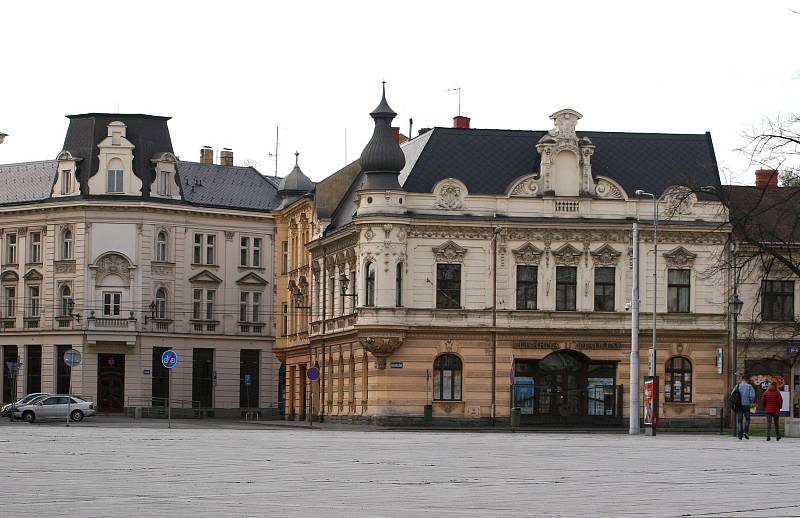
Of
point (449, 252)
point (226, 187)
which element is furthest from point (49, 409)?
point (226, 187)

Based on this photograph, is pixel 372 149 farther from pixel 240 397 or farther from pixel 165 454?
pixel 165 454

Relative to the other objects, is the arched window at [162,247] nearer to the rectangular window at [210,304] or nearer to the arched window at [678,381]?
the rectangular window at [210,304]

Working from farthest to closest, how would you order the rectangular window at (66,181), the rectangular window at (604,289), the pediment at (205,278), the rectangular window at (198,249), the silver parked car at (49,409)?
the rectangular window at (198,249), the pediment at (205,278), the rectangular window at (66,181), the silver parked car at (49,409), the rectangular window at (604,289)

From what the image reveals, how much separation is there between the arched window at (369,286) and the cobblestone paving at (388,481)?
118ft

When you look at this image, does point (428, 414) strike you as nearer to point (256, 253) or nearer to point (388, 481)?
point (256, 253)

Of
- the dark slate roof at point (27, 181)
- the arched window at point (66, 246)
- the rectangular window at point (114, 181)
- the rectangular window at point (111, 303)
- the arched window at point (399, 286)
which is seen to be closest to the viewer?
the arched window at point (399, 286)

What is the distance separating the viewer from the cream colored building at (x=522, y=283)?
7031 centimetres

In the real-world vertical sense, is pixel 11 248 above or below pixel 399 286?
above

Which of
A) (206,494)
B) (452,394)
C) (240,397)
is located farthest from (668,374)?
(206,494)

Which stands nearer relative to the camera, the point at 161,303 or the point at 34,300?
the point at 161,303

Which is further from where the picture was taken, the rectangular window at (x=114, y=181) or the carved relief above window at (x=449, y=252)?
the rectangular window at (x=114, y=181)

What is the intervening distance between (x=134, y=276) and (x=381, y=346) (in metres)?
30.3

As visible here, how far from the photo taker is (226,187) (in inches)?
4011

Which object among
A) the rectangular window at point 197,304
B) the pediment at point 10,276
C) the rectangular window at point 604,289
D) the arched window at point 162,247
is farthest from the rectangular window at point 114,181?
the rectangular window at point 604,289
